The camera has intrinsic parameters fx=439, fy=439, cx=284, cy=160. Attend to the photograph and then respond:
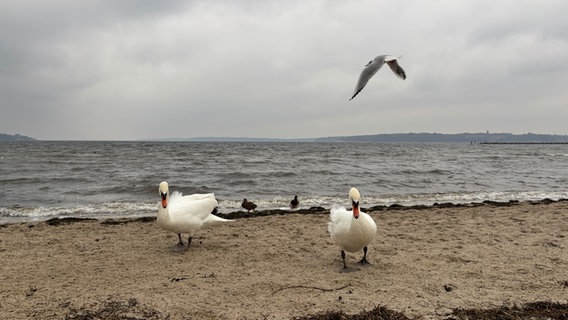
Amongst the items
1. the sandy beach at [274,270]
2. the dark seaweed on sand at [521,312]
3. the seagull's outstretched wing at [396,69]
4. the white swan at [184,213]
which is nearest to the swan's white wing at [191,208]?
the white swan at [184,213]

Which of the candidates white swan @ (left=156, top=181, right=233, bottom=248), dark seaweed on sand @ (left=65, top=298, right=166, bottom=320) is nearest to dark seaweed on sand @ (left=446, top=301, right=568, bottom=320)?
dark seaweed on sand @ (left=65, top=298, right=166, bottom=320)

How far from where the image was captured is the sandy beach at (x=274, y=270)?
4789mm

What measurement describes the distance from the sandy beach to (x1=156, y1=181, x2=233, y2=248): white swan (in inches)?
16.7

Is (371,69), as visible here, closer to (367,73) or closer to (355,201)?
(367,73)

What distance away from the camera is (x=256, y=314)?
454cm

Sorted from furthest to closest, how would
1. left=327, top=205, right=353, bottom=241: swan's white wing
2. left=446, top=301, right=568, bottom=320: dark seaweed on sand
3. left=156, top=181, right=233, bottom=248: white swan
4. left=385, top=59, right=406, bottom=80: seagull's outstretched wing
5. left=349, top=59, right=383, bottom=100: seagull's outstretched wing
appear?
1. left=156, top=181, right=233, bottom=248: white swan
2. left=385, top=59, right=406, bottom=80: seagull's outstretched wing
3. left=327, top=205, right=353, bottom=241: swan's white wing
4. left=349, top=59, right=383, bottom=100: seagull's outstretched wing
5. left=446, top=301, right=568, bottom=320: dark seaweed on sand

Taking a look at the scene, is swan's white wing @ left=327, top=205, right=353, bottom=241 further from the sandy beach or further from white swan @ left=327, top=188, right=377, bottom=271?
the sandy beach

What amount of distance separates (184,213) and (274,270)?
2.09 m

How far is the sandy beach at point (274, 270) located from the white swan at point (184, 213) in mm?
424

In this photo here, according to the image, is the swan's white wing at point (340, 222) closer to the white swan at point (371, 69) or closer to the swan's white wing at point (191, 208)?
the white swan at point (371, 69)

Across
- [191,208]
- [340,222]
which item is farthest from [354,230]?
[191,208]

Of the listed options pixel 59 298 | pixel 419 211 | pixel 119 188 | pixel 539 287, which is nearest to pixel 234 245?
pixel 59 298

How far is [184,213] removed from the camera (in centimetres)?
737

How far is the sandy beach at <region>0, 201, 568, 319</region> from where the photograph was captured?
4.79 meters
